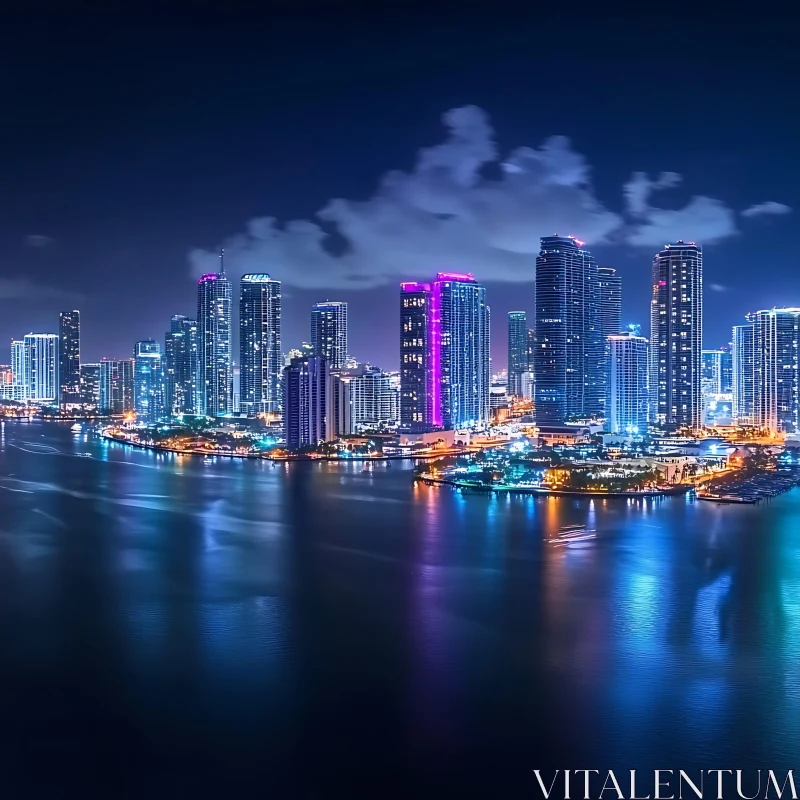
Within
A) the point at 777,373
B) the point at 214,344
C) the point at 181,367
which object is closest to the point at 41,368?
the point at 181,367

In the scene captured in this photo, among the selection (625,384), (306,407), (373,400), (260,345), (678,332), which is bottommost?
(306,407)

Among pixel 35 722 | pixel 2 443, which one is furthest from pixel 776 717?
pixel 2 443

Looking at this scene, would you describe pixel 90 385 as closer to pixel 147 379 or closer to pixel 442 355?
pixel 147 379

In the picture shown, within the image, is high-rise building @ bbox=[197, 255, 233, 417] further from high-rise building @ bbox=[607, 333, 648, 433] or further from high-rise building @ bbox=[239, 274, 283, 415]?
high-rise building @ bbox=[607, 333, 648, 433]

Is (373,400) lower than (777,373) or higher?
lower

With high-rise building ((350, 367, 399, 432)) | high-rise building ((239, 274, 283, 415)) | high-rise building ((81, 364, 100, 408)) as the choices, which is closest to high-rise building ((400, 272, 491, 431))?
high-rise building ((350, 367, 399, 432))

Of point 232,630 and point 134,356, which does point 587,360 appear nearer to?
point 232,630
